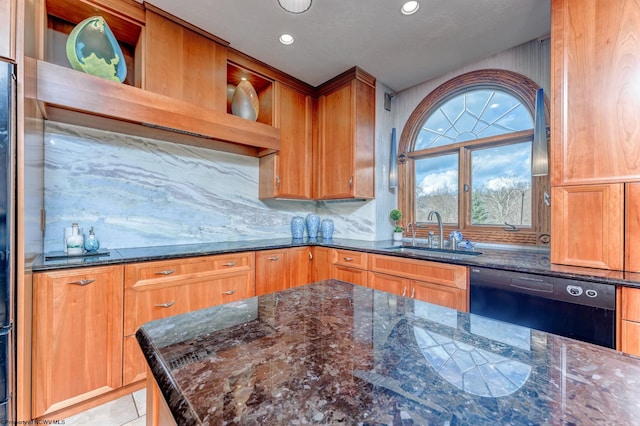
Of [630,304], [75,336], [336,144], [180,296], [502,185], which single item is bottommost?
[75,336]

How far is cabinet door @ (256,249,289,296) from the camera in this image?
2498mm

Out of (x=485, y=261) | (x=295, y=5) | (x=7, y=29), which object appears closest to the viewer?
(x=7, y=29)

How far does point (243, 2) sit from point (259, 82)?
102cm

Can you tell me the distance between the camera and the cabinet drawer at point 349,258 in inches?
101

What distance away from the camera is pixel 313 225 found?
343cm

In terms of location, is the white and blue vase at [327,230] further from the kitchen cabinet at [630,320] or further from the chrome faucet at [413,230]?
the kitchen cabinet at [630,320]

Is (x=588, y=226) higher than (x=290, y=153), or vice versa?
(x=290, y=153)

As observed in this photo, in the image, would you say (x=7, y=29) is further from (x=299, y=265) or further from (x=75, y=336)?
(x=299, y=265)

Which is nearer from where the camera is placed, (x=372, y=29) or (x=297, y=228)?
(x=372, y=29)

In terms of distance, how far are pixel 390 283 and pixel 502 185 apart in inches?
56.0

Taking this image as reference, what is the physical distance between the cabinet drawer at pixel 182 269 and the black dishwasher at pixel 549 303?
1.82 m

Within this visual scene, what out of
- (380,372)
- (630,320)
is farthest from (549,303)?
(380,372)

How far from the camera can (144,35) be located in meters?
2.05

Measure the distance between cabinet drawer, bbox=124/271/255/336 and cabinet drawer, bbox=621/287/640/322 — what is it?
2.39 metres
